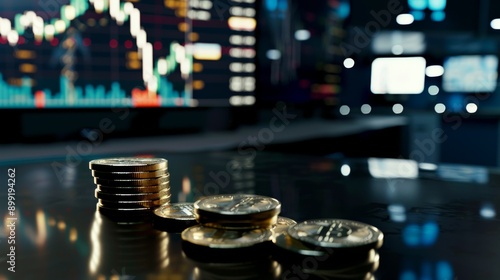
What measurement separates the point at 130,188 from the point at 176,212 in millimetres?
98

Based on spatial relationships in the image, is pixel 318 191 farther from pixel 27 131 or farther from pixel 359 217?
pixel 27 131

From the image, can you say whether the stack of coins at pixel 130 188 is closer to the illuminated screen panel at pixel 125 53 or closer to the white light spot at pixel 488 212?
the white light spot at pixel 488 212

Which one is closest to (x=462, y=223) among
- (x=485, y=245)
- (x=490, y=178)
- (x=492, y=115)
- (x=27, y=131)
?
(x=485, y=245)

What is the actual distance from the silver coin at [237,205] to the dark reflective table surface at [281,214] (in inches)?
2.4

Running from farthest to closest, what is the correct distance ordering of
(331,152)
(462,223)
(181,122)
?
(331,152), (181,122), (462,223)

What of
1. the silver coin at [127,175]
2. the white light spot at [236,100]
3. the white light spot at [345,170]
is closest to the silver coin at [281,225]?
the silver coin at [127,175]

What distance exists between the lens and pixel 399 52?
432 centimetres

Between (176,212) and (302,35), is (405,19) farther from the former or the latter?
(176,212)

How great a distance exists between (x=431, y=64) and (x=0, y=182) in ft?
12.8

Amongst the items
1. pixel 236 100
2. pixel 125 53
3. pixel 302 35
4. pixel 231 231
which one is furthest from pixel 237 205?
pixel 302 35

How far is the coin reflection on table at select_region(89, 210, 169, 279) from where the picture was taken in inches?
19.3

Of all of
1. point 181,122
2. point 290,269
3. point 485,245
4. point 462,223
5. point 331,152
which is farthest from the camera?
point 331,152

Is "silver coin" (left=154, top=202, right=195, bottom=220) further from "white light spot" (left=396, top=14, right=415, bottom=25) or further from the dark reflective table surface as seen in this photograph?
"white light spot" (left=396, top=14, right=415, bottom=25)

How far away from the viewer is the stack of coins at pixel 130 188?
74 centimetres
